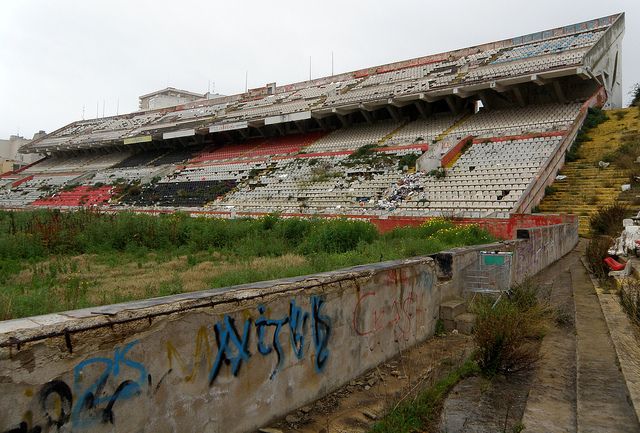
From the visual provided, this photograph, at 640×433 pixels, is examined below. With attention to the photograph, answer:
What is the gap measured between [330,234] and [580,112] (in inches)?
795

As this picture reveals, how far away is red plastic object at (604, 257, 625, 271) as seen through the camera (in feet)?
31.1

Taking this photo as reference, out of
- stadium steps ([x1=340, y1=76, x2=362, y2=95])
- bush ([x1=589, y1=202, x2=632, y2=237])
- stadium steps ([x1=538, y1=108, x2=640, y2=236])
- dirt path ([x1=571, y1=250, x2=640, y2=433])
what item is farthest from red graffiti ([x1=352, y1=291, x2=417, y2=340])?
stadium steps ([x1=340, y1=76, x2=362, y2=95])

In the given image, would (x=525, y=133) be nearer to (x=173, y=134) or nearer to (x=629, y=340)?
(x=629, y=340)

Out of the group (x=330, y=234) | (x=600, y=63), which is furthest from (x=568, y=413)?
(x=600, y=63)

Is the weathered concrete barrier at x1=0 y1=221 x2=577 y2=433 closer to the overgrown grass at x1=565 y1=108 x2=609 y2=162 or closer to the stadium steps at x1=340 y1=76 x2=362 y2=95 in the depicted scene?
the overgrown grass at x1=565 y1=108 x2=609 y2=162

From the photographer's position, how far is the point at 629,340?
557 centimetres

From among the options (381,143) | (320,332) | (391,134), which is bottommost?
(320,332)

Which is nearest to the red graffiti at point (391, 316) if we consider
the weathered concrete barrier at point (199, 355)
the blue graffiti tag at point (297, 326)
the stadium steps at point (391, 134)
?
the weathered concrete barrier at point (199, 355)

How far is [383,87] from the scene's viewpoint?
34188mm

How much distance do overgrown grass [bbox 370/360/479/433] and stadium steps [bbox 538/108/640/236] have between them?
1630 centimetres

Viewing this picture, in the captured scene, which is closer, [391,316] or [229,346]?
[229,346]

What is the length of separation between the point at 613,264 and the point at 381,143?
19710mm

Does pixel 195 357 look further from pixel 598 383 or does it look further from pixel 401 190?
pixel 401 190

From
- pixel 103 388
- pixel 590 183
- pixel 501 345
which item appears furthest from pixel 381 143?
pixel 103 388
